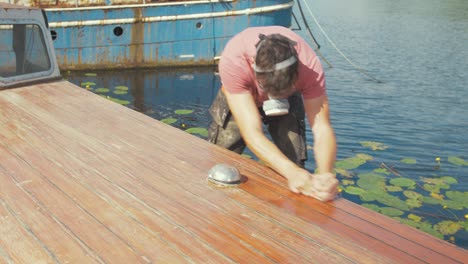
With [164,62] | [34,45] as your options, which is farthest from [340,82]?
[34,45]

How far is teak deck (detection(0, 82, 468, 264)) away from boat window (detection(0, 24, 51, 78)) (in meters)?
2.21

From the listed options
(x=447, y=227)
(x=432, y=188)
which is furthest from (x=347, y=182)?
(x=447, y=227)

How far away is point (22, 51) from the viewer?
19.6 feet

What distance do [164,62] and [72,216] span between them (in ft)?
46.4

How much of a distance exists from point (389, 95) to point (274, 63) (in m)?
12.1

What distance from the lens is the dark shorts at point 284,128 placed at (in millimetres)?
3941

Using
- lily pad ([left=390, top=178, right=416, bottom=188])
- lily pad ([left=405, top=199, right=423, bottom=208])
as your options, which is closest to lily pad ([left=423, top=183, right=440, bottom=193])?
lily pad ([left=390, top=178, right=416, bottom=188])

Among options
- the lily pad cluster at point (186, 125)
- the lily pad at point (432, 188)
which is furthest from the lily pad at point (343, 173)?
the lily pad cluster at point (186, 125)

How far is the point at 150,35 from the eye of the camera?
15.7 metres

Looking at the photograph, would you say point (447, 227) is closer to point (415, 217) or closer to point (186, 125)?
point (415, 217)

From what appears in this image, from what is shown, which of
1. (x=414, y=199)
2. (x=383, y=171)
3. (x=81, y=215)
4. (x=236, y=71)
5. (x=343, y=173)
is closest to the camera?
(x=81, y=215)

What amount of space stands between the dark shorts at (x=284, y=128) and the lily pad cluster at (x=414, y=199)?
285 centimetres

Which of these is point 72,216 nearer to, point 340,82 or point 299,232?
point 299,232

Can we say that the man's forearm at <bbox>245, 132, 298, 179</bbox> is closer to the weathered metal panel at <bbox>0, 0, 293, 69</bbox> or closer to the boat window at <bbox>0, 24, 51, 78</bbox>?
the boat window at <bbox>0, 24, 51, 78</bbox>
